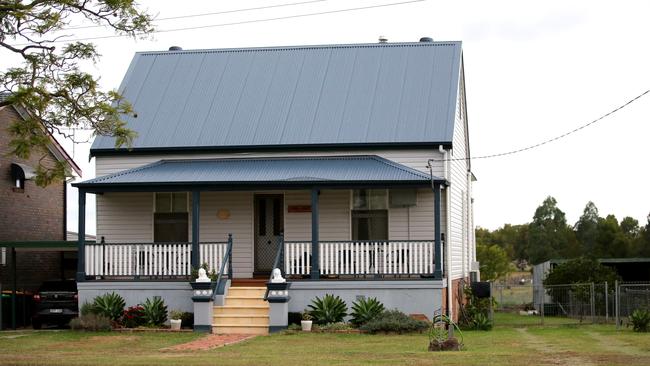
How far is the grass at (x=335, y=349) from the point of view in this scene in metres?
18.2

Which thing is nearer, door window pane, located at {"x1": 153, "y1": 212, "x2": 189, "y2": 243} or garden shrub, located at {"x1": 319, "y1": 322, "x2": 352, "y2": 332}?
garden shrub, located at {"x1": 319, "y1": 322, "x2": 352, "y2": 332}

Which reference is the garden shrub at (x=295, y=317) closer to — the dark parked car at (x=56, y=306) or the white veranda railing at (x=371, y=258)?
the white veranda railing at (x=371, y=258)

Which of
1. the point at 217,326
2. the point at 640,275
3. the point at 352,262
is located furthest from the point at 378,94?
the point at 640,275

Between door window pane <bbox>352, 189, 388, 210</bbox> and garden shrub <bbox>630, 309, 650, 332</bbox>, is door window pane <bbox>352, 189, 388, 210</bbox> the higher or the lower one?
the higher one

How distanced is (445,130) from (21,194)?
14.1 m

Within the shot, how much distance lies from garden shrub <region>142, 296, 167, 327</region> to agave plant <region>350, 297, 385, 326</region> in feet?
15.7

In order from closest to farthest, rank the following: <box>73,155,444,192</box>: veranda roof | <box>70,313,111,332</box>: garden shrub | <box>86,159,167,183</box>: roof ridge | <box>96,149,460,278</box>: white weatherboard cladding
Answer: <box>70,313,111,332</box>: garden shrub, <box>73,155,444,192</box>: veranda roof, <box>86,159,167,183</box>: roof ridge, <box>96,149,460,278</box>: white weatherboard cladding

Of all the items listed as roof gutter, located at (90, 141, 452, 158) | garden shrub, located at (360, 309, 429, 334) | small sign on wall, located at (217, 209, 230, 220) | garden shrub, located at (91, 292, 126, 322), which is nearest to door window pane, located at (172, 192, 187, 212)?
small sign on wall, located at (217, 209, 230, 220)

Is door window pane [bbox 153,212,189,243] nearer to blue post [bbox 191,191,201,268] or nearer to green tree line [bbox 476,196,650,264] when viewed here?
blue post [bbox 191,191,201,268]

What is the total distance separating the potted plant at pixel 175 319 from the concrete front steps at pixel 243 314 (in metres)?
0.86

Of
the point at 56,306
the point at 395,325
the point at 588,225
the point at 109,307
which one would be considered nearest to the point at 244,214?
the point at 109,307

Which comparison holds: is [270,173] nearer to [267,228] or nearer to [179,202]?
[267,228]

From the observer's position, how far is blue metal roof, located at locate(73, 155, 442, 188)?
86.6 ft

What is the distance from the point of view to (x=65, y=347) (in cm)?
2220
